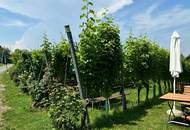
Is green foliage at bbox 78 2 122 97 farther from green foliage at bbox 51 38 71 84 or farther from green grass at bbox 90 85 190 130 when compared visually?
green foliage at bbox 51 38 71 84

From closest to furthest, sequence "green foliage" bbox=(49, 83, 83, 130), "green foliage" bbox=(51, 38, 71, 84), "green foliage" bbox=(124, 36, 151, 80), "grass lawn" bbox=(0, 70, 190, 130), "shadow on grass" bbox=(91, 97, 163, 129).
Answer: "green foliage" bbox=(49, 83, 83, 130), "grass lawn" bbox=(0, 70, 190, 130), "shadow on grass" bbox=(91, 97, 163, 129), "green foliage" bbox=(124, 36, 151, 80), "green foliage" bbox=(51, 38, 71, 84)

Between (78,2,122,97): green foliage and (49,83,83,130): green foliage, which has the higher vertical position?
(78,2,122,97): green foliage

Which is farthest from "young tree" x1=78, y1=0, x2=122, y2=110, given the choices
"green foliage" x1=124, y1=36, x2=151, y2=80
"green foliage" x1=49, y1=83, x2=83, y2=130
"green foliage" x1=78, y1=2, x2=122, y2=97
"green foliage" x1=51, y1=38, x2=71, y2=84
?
"green foliage" x1=51, y1=38, x2=71, y2=84

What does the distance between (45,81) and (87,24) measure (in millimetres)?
5553

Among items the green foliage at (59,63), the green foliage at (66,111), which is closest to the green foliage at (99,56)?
the green foliage at (66,111)

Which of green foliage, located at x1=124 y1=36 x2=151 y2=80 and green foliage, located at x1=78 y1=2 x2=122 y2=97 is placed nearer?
green foliage, located at x1=78 y1=2 x2=122 y2=97

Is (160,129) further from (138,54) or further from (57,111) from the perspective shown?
(138,54)

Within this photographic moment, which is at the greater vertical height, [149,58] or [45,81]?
[149,58]

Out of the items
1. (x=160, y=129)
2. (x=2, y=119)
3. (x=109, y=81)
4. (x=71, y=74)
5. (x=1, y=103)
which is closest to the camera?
(x=160, y=129)

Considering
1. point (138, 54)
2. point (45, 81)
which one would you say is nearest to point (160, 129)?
point (138, 54)

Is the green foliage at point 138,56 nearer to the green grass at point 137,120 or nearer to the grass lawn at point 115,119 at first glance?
the grass lawn at point 115,119

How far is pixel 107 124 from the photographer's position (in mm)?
9758

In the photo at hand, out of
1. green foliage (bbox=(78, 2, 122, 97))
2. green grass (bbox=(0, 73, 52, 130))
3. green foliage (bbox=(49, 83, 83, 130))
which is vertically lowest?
green grass (bbox=(0, 73, 52, 130))

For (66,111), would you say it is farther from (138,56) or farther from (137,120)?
(138,56)
